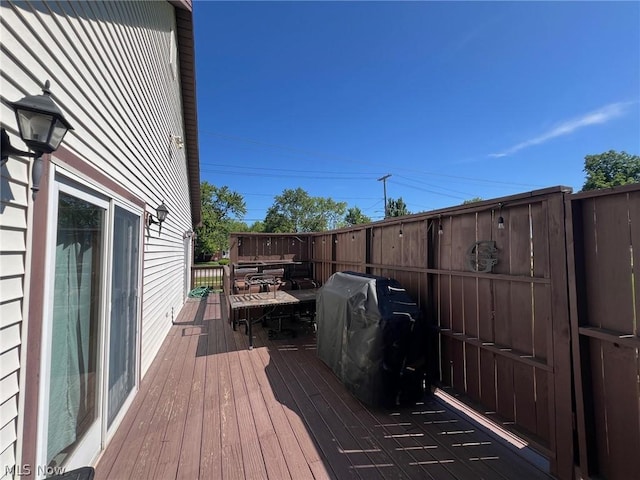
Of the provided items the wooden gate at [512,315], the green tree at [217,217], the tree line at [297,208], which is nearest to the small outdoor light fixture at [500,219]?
the wooden gate at [512,315]

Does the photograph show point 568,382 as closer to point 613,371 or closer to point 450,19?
point 613,371

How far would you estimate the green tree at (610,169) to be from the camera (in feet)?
77.0

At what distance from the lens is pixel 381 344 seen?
2.60 meters

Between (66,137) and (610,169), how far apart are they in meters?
36.7

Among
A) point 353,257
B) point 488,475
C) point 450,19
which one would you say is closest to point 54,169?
point 488,475

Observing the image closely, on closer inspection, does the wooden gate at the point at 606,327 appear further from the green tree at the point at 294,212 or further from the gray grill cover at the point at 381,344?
the green tree at the point at 294,212

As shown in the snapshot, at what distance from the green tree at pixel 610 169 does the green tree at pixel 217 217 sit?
33916 millimetres

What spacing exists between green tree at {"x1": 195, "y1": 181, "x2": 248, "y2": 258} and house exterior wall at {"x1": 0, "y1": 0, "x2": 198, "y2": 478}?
22.7m

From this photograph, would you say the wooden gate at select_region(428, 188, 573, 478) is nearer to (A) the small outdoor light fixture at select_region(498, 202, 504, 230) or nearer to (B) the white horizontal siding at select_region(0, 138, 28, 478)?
(A) the small outdoor light fixture at select_region(498, 202, 504, 230)

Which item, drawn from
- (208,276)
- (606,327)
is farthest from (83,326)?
(208,276)

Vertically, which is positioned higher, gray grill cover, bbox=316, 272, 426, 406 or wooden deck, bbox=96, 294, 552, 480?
gray grill cover, bbox=316, 272, 426, 406

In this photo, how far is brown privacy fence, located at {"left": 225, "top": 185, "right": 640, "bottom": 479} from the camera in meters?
1.56

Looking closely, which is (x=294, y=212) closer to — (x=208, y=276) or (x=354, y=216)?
(x=354, y=216)

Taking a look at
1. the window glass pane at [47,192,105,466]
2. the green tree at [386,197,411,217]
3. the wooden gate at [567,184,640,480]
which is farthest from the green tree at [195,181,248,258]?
the wooden gate at [567,184,640,480]
